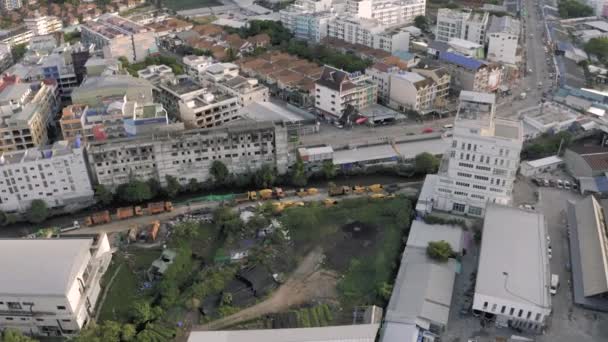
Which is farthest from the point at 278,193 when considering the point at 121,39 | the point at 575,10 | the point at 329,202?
the point at 575,10

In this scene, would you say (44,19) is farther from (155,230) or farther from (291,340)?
(291,340)

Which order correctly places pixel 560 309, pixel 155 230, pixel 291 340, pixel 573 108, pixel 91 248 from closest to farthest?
pixel 291 340 < pixel 560 309 < pixel 91 248 < pixel 155 230 < pixel 573 108

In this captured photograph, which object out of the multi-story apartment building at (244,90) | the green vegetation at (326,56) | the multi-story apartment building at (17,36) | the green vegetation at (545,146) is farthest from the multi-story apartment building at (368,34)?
the multi-story apartment building at (17,36)

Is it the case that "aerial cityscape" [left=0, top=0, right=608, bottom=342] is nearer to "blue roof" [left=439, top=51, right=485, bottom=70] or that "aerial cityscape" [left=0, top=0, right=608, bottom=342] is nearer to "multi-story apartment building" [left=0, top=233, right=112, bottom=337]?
"multi-story apartment building" [left=0, top=233, right=112, bottom=337]

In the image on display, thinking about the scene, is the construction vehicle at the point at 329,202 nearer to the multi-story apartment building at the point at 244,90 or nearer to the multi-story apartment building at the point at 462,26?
the multi-story apartment building at the point at 244,90

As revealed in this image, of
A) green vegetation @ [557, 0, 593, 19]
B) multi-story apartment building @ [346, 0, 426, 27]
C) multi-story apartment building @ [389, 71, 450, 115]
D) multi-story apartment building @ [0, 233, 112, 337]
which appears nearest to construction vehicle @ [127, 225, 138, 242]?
multi-story apartment building @ [0, 233, 112, 337]

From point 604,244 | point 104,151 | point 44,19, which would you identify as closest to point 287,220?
point 104,151
